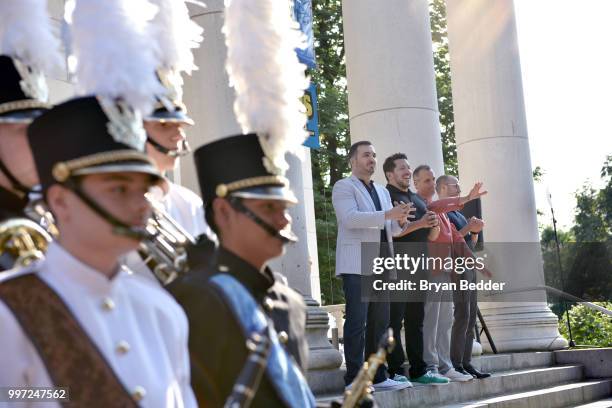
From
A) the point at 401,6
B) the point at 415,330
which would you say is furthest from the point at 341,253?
the point at 401,6

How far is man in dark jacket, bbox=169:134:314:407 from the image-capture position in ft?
11.3

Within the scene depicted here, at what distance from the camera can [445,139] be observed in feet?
119

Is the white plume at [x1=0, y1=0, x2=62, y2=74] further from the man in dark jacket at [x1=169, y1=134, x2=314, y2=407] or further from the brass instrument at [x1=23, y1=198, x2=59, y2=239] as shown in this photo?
the man in dark jacket at [x1=169, y1=134, x2=314, y2=407]

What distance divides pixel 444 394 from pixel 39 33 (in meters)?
7.00

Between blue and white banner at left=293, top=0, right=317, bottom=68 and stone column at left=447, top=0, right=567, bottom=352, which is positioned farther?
stone column at left=447, top=0, right=567, bottom=352

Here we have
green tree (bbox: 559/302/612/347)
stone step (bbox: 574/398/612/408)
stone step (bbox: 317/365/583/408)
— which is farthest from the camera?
green tree (bbox: 559/302/612/347)

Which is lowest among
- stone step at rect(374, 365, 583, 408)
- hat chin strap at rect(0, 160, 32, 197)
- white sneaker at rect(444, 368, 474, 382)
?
stone step at rect(374, 365, 583, 408)

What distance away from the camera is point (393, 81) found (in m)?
12.9

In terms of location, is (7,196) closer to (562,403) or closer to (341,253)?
(341,253)

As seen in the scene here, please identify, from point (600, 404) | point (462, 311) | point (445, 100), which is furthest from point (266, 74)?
point (445, 100)

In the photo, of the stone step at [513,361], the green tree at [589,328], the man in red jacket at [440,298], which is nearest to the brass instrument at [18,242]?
the man in red jacket at [440,298]

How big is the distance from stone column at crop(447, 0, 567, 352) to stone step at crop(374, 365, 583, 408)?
1427 millimetres

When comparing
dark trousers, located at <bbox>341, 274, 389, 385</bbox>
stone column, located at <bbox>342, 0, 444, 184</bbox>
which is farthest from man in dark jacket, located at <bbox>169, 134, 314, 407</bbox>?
stone column, located at <bbox>342, 0, 444, 184</bbox>

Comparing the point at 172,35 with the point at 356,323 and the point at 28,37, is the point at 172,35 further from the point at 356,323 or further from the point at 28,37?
the point at 356,323
